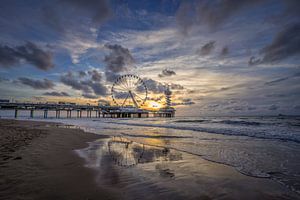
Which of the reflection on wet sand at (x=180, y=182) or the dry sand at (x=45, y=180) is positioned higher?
the dry sand at (x=45, y=180)

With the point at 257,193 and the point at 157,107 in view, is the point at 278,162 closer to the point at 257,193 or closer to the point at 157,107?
the point at 257,193

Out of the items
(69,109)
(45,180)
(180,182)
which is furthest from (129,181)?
(69,109)

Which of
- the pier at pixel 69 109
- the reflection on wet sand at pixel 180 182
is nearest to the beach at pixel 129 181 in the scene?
the reflection on wet sand at pixel 180 182

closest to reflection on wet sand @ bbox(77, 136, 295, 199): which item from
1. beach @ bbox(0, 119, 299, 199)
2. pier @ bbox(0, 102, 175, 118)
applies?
beach @ bbox(0, 119, 299, 199)

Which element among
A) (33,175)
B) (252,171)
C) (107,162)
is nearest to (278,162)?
(252,171)

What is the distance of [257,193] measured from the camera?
3.74 metres

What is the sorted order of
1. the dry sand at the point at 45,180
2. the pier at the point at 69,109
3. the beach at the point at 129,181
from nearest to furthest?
the dry sand at the point at 45,180 < the beach at the point at 129,181 < the pier at the point at 69,109

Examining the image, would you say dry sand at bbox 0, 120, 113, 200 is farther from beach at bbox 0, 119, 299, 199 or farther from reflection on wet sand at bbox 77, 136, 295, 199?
reflection on wet sand at bbox 77, 136, 295, 199

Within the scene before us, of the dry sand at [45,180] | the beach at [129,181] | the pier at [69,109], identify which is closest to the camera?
the dry sand at [45,180]

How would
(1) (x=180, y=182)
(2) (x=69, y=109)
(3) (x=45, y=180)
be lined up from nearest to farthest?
(3) (x=45, y=180), (1) (x=180, y=182), (2) (x=69, y=109)

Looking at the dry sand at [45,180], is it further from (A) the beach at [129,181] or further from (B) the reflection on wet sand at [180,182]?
(B) the reflection on wet sand at [180,182]

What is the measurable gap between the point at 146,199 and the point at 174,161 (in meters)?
3.31

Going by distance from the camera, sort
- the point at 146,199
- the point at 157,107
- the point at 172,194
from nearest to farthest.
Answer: the point at 146,199, the point at 172,194, the point at 157,107

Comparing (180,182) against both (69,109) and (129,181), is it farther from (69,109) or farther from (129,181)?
(69,109)
